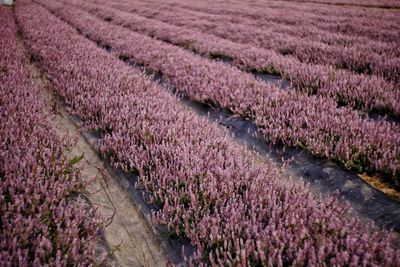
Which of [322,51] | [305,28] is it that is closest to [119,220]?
[322,51]

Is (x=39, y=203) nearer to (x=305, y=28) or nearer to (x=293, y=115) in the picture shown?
(x=293, y=115)

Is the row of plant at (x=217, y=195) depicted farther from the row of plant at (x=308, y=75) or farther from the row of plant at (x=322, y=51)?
the row of plant at (x=322, y=51)

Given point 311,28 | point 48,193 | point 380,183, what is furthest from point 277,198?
point 311,28

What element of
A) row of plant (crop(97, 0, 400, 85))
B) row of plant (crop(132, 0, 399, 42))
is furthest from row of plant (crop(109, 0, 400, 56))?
row of plant (crop(97, 0, 400, 85))

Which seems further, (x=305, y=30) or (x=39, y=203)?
(x=305, y=30)

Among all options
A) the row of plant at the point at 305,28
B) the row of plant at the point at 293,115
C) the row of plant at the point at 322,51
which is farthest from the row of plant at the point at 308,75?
the row of plant at the point at 305,28

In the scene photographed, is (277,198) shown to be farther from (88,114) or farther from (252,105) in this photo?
(88,114)
